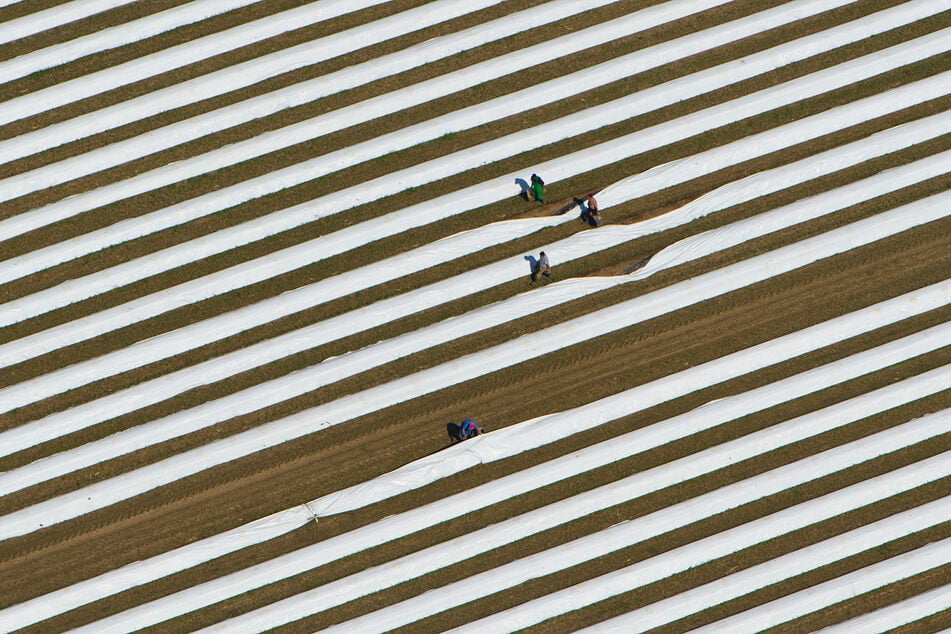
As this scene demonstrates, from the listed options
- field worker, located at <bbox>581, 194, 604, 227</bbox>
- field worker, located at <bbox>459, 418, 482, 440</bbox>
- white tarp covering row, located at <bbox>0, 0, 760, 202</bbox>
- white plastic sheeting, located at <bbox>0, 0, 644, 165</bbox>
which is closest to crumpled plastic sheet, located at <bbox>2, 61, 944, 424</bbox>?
white tarp covering row, located at <bbox>0, 0, 760, 202</bbox>

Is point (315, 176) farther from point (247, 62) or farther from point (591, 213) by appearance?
point (591, 213)

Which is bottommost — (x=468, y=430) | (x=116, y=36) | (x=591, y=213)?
(x=468, y=430)

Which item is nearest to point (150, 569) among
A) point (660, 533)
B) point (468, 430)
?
point (468, 430)

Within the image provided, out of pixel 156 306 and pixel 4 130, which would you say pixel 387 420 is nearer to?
pixel 156 306

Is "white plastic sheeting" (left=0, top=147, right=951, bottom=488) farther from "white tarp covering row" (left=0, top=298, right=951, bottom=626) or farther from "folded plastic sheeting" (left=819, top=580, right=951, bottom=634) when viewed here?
"folded plastic sheeting" (left=819, top=580, right=951, bottom=634)

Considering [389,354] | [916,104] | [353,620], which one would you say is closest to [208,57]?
[389,354]


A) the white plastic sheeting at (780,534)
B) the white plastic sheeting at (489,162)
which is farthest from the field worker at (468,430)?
the white plastic sheeting at (489,162)
